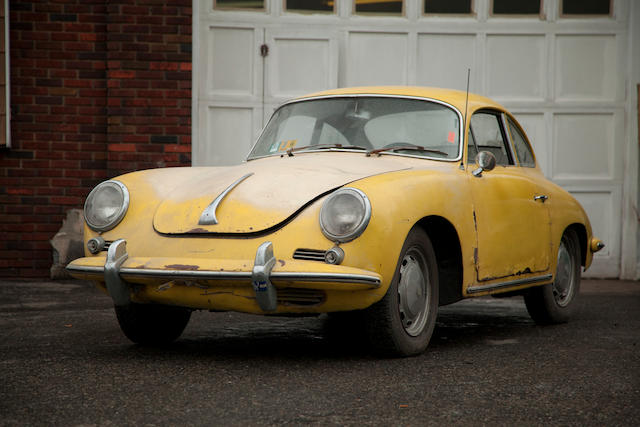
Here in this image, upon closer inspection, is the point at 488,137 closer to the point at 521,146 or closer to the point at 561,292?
the point at 521,146

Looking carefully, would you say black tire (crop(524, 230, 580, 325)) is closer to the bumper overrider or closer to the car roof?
the car roof

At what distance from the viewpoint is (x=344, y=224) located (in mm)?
3910

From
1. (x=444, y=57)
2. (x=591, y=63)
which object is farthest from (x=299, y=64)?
(x=591, y=63)

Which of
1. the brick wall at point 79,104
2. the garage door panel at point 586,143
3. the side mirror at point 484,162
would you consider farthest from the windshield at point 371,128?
the garage door panel at point 586,143

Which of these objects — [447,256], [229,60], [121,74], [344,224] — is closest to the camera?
[344,224]

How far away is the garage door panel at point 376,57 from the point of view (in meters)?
9.12

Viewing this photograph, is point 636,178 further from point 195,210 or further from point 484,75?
point 195,210

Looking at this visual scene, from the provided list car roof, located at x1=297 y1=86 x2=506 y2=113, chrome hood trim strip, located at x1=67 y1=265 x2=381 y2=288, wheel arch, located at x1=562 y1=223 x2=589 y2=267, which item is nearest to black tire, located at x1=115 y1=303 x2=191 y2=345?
chrome hood trim strip, located at x1=67 y1=265 x2=381 y2=288

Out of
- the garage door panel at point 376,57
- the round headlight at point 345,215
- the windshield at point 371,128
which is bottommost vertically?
the round headlight at point 345,215

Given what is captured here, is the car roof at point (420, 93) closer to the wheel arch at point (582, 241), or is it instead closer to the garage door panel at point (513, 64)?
the wheel arch at point (582, 241)

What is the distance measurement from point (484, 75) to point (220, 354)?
574 cm

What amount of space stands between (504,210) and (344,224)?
1.52m

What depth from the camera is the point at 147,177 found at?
15.6 feet

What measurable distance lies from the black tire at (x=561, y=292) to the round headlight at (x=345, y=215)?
7.43 feet
